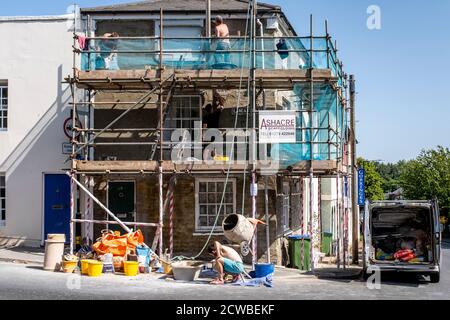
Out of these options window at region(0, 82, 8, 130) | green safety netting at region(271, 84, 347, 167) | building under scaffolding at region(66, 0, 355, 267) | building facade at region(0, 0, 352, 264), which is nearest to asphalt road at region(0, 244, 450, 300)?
building under scaffolding at region(66, 0, 355, 267)

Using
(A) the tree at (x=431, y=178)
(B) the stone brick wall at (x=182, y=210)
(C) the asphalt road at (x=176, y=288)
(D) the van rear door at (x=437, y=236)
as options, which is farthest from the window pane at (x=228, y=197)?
(A) the tree at (x=431, y=178)

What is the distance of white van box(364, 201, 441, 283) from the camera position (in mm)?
17609

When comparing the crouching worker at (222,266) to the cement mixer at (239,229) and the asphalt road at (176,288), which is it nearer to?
the asphalt road at (176,288)

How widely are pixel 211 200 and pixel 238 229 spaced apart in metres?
3.37

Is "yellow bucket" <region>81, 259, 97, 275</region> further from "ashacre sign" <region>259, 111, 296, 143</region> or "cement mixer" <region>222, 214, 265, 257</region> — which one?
"ashacre sign" <region>259, 111, 296, 143</region>

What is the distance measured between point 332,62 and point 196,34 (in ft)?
14.2

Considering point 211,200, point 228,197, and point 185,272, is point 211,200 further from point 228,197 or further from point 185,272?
point 185,272

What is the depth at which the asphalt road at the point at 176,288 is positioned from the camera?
44.3 ft

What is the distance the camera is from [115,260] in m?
17.0

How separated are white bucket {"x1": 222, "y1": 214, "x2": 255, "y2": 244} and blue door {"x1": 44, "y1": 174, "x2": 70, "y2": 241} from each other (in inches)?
244

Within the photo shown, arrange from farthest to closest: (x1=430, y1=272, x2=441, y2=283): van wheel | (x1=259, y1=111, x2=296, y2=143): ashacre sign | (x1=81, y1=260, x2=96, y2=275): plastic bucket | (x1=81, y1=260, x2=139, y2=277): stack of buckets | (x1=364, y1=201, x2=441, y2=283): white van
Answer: (x1=259, y1=111, x2=296, y2=143): ashacre sign < (x1=430, y1=272, x2=441, y2=283): van wheel < (x1=364, y1=201, x2=441, y2=283): white van < (x1=81, y1=260, x2=96, y2=275): plastic bucket < (x1=81, y1=260, x2=139, y2=277): stack of buckets

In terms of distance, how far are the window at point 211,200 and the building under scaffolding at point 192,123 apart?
3 cm

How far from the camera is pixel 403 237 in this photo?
18.8 m
